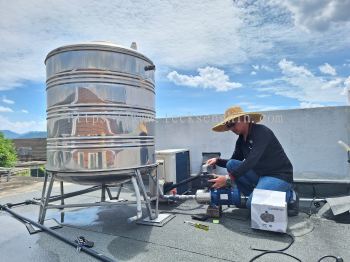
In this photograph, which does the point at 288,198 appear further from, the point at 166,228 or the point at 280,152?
the point at 166,228

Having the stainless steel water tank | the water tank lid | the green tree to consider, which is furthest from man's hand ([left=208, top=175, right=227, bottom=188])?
the green tree

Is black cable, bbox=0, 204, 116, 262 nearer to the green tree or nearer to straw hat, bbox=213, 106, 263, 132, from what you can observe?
straw hat, bbox=213, 106, 263, 132

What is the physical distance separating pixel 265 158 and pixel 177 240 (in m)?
1.46

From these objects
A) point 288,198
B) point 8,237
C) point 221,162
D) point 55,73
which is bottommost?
point 8,237

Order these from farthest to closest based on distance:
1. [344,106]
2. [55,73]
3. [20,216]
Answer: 1. [344,106]
2. [20,216]
3. [55,73]

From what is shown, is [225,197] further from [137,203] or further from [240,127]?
[137,203]

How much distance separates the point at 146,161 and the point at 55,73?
1437 mm

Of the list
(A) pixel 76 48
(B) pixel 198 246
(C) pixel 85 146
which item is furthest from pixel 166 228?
(A) pixel 76 48

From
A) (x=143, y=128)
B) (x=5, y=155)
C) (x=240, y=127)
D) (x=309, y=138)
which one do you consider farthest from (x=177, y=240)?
(x=5, y=155)

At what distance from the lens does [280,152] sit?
11.1ft

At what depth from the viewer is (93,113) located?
2986mm

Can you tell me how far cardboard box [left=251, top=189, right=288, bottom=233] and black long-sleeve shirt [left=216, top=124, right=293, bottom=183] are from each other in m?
0.38

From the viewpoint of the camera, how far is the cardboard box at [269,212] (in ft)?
8.91

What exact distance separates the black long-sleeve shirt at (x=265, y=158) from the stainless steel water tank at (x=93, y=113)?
1.26 metres
